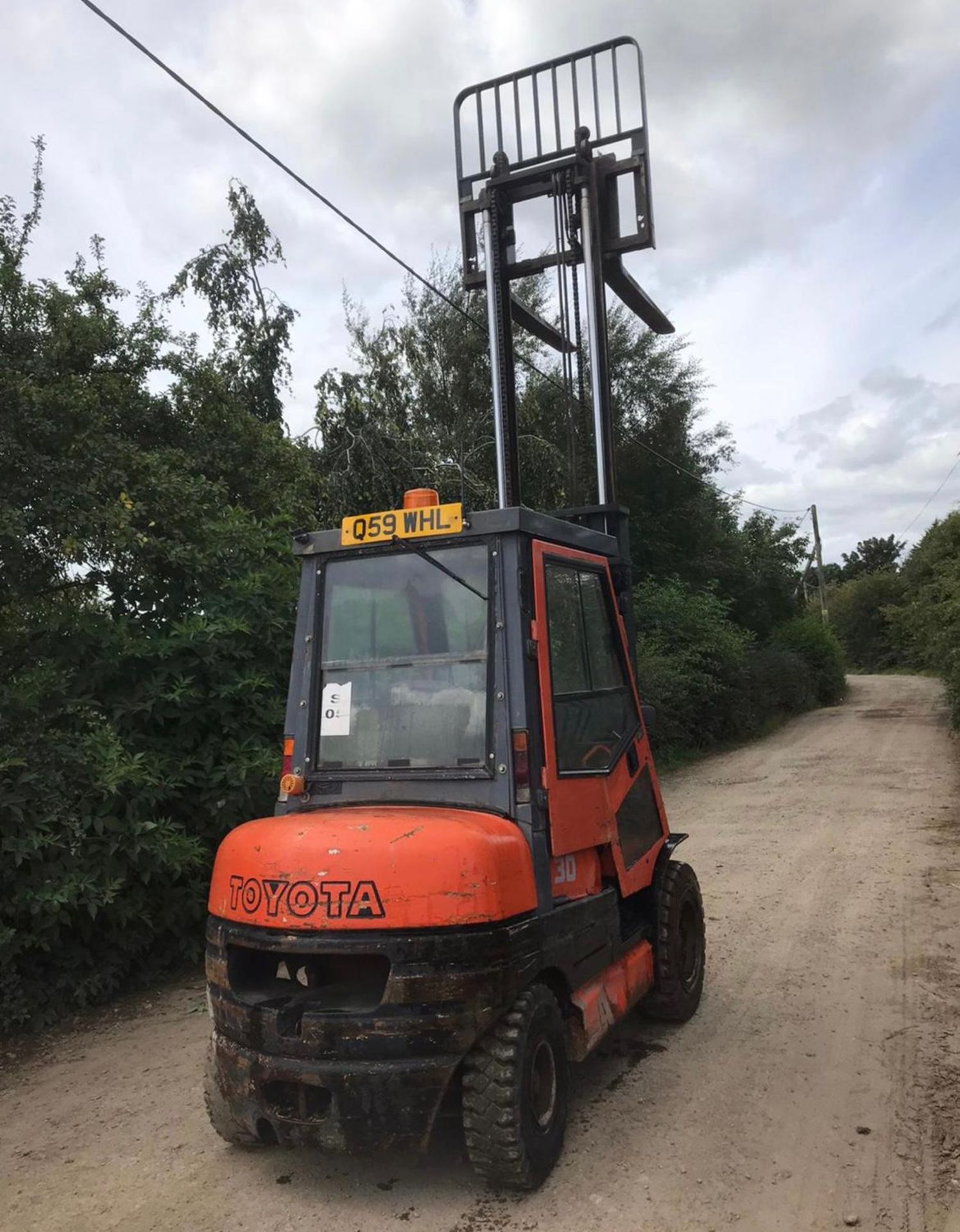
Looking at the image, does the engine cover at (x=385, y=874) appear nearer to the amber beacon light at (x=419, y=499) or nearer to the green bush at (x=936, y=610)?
the amber beacon light at (x=419, y=499)

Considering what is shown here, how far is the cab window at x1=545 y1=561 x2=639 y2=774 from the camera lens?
397 cm

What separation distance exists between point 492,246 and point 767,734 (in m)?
18.2

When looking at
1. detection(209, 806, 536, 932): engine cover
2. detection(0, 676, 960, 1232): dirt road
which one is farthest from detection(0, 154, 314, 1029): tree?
detection(209, 806, 536, 932): engine cover

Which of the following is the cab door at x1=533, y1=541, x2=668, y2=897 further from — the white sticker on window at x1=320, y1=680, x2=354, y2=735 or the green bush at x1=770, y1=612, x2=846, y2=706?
the green bush at x1=770, y1=612, x2=846, y2=706

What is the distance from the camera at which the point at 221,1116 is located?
3.70 m

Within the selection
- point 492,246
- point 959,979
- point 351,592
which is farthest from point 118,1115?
point 492,246

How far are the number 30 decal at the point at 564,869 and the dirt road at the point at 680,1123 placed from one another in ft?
3.28

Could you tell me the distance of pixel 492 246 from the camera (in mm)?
6121

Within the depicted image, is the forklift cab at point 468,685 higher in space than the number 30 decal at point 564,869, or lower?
higher

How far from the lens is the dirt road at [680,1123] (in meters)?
3.36

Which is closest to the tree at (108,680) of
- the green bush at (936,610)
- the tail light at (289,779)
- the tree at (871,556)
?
the tail light at (289,779)

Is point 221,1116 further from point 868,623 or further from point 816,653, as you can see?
point 868,623

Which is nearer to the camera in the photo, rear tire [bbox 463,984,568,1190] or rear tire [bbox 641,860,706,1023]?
rear tire [bbox 463,984,568,1190]

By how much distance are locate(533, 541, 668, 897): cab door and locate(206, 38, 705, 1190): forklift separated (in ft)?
0.05
